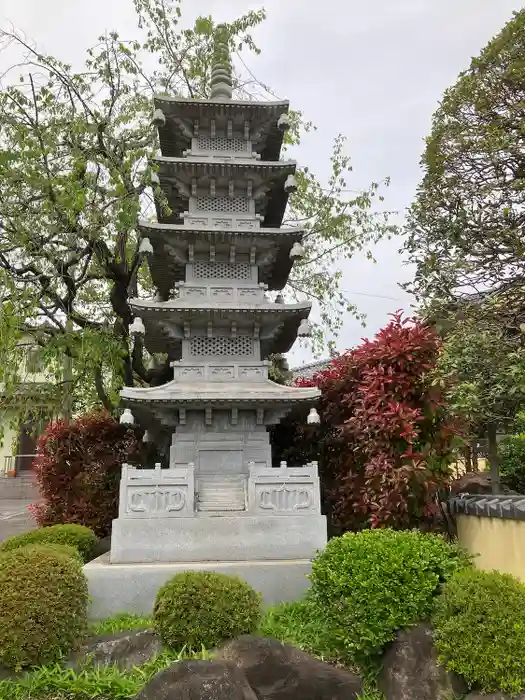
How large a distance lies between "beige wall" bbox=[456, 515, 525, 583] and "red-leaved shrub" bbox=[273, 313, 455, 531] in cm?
59

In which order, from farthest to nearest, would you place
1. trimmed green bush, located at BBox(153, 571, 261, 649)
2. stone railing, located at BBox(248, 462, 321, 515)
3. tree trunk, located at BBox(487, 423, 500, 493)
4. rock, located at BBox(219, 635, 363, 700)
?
1. tree trunk, located at BBox(487, 423, 500, 493)
2. stone railing, located at BBox(248, 462, 321, 515)
3. trimmed green bush, located at BBox(153, 571, 261, 649)
4. rock, located at BBox(219, 635, 363, 700)

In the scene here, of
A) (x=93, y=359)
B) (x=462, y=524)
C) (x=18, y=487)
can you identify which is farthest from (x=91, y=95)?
(x=18, y=487)

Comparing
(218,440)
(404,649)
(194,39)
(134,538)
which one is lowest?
(404,649)

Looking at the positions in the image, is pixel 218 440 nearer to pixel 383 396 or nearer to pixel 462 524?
pixel 383 396

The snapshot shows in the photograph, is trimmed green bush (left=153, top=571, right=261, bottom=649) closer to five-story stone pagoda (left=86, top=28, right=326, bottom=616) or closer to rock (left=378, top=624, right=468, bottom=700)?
five-story stone pagoda (left=86, top=28, right=326, bottom=616)

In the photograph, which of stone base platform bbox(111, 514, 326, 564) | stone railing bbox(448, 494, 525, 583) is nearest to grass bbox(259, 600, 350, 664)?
stone base platform bbox(111, 514, 326, 564)

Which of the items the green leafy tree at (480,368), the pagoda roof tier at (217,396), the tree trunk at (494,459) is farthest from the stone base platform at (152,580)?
the tree trunk at (494,459)

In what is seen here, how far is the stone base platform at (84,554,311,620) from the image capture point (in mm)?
7738

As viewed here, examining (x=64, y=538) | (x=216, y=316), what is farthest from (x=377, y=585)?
(x=64, y=538)

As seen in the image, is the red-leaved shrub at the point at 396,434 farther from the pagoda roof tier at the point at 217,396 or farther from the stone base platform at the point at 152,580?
the stone base platform at the point at 152,580

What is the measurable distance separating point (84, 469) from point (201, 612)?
7.10 m

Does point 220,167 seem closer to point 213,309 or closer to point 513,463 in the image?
point 213,309

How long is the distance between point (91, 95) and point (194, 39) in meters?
3.65

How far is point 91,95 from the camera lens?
12352 mm
